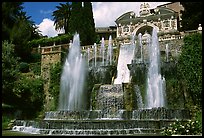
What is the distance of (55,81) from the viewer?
880 inches

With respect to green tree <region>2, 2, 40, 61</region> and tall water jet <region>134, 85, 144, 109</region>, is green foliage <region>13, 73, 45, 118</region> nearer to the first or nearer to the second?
green tree <region>2, 2, 40, 61</region>

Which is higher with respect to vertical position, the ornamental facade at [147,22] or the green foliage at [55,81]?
the ornamental facade at [147,22]

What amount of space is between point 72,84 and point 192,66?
7.84 meters

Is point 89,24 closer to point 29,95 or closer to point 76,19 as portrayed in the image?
point 76,19

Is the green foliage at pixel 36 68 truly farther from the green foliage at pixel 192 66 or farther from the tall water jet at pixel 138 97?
the green foliage at pixel 192 66

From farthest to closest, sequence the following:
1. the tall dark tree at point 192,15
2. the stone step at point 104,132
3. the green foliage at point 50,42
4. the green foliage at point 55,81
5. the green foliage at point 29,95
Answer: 1. the green foliage at point 50,42
2. the tall dark tree at point 192,15
3. the green foliage at point 55,81
4. the green foliage at point 29,95
5. the stone step at point 104,132

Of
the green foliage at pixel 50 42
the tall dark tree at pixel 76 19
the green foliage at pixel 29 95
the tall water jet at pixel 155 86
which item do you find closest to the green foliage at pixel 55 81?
the green foliage at pixel 29 95

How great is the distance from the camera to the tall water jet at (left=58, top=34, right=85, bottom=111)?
2042 centimetres

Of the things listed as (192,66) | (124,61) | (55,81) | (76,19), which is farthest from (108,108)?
(76,19)

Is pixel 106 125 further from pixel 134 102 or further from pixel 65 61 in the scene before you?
pixel 65 61

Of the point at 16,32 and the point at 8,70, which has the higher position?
the point at 16,32

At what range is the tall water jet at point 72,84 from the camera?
2042 cm

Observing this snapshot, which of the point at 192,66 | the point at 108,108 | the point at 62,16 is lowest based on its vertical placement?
the point at 108,108

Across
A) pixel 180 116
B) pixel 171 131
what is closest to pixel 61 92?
pixel 180 116
